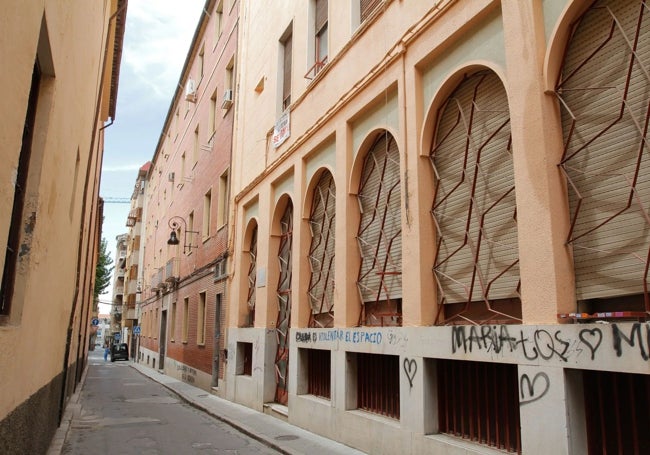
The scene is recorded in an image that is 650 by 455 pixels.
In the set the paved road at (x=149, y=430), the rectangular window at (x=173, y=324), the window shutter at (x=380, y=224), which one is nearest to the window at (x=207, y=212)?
the paved road at (x=149, y=430)

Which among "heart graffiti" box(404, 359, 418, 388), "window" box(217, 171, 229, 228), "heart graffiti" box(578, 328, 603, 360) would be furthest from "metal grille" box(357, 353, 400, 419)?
"window" box(217, 171, 229, 228)

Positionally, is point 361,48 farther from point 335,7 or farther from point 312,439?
point 312,439

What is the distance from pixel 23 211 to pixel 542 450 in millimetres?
4662

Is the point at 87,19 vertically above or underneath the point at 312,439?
above

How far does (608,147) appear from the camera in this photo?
466 centimetres

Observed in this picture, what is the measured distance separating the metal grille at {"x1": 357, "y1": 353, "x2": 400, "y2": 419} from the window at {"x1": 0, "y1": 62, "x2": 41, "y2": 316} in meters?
4.96

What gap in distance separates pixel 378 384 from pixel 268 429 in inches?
114

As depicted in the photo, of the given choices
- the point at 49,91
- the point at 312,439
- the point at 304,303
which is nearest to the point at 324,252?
the point at 304,303

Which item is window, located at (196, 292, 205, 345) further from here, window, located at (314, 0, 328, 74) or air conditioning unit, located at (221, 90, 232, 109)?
window, located at (314, 0, 328, 74)

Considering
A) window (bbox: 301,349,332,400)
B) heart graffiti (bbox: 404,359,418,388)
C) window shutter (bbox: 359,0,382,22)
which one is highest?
window shutter (bbox: 359,0,382,22)

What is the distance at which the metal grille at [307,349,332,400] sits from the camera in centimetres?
946

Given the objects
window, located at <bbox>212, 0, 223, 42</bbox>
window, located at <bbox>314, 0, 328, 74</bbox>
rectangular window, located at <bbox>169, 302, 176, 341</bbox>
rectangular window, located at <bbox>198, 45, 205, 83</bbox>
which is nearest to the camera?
window, located at <bbox>314, 0, 328, 74</bbox>

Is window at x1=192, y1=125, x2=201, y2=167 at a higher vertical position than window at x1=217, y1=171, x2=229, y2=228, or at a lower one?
higher

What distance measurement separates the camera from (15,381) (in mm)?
4090
